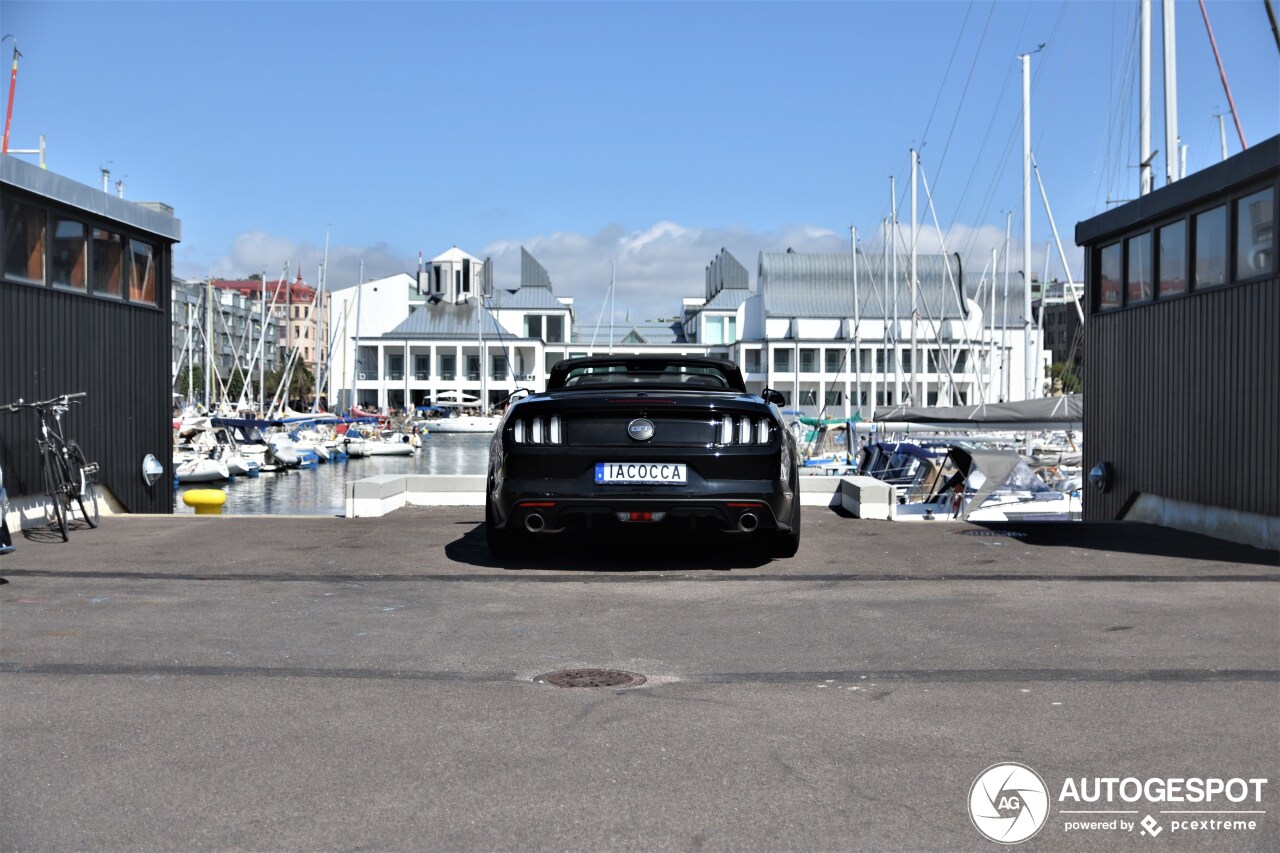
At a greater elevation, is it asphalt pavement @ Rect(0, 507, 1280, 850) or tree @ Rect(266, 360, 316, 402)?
tree @ Rect(266, 360, 316, 402)

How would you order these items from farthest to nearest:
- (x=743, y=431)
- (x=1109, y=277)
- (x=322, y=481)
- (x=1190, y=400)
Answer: (x=322, y=481) → (x=1109, y=277) → (x=1190, y=400) → (x=743, y=431)

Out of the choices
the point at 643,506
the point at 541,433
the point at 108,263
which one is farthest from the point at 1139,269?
the point at 108,263

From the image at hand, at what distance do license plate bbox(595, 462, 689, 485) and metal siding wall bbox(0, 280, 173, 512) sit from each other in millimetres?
5564

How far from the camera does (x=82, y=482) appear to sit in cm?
1102

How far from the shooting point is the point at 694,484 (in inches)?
321

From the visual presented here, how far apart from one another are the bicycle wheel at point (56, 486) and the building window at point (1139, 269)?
32.8 ft

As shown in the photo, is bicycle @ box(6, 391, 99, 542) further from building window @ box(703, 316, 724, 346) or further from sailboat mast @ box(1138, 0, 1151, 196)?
building window @ box(703, 316, 724, 346)

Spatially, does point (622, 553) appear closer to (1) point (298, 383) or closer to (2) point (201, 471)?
(2) point (201, 471)

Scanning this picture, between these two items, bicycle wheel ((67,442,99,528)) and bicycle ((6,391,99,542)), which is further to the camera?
bicycle wheel ((67,442,99,528))

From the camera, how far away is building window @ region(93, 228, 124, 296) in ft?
41.8

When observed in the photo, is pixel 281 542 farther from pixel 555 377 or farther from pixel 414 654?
pixel 414 654

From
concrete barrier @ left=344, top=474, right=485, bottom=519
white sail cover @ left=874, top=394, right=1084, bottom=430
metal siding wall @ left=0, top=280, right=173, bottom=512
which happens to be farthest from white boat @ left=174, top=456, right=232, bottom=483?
concrete barrier @ left=344, top=474, right=485, bottom=519

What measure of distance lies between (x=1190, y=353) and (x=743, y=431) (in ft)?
18.6

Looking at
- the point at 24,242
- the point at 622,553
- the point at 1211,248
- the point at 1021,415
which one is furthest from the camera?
the point at 1021,415
